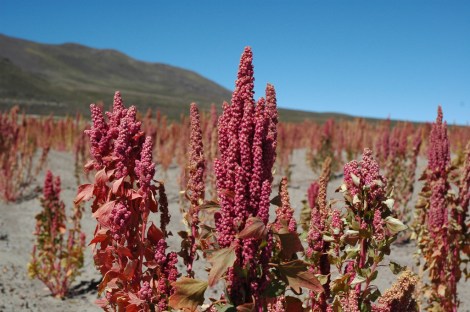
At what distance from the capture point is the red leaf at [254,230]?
1.23m

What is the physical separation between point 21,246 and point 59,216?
2.15 m

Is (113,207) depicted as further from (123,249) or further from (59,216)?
(59,216)

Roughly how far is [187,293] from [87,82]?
367 feet

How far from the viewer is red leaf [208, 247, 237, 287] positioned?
1251 mm

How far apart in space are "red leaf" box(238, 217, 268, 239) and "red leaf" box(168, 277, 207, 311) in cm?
26

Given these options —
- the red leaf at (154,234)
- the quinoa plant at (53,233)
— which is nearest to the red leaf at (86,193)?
the red leaf at (154,234)

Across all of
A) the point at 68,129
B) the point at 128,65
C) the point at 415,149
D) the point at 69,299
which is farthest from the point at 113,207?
the point at 128,65

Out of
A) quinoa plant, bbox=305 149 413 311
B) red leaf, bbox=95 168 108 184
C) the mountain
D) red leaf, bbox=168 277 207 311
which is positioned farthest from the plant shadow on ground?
the mountain

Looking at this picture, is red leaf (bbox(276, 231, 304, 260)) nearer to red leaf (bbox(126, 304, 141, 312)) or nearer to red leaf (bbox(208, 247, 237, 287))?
red leaf (bbox(208, 247, 237, 287))

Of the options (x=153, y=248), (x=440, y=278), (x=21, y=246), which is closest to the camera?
(x=153, y=248)

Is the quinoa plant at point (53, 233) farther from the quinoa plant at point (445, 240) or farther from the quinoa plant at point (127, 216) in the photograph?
the quinoa plant at point (445, 240)

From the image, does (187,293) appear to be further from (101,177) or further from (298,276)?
(101,177)

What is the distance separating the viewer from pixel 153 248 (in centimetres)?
171

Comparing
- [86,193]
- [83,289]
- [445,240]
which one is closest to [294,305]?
[86,193]
